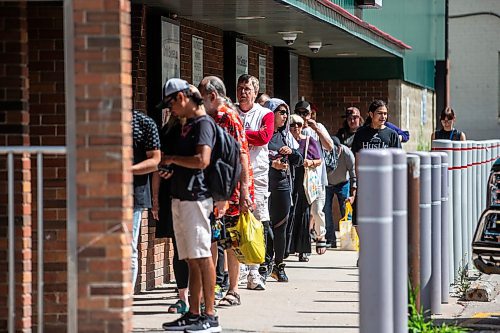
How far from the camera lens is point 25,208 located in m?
7.55

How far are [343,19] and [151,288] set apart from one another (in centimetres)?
451

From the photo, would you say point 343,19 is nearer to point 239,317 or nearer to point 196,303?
point 239,317

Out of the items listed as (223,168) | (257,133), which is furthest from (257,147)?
Answer: (223,168)

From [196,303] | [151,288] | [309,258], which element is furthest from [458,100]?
[196,303]

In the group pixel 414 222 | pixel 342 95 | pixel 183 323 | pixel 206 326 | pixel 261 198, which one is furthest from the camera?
pixel 342 95

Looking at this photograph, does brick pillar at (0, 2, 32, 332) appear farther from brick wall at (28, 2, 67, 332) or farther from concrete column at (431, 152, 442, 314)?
concrete column at (431, 152, 442, 314)

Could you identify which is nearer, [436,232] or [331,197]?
[436,232]

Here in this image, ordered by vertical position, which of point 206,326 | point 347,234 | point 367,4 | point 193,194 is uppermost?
point 367,4

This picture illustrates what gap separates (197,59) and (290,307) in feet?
12.1

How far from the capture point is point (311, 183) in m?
13.7

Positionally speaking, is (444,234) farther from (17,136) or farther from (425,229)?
(17,136)

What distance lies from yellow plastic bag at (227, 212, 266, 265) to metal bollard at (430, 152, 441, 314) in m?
1.47

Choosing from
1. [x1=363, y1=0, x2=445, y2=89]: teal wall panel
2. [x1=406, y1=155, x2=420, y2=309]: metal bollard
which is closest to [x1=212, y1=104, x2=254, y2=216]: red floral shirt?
[x1=406, y1=155, x2=420, y2=309]: metal bollard

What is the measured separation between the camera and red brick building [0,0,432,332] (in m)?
6.66
